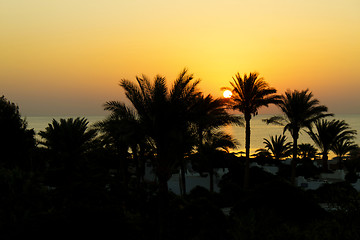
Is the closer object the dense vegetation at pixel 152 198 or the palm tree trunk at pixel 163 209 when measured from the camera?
the dense vegetation at pixel 152 198

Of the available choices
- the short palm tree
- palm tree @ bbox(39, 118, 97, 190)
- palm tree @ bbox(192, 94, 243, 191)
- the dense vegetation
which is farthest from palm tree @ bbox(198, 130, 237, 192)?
the short palm tree

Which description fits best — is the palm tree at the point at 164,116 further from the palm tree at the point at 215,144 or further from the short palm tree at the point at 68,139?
the palm tree at the point at 215,144

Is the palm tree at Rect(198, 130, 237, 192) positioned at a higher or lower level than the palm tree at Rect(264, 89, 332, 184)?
lower

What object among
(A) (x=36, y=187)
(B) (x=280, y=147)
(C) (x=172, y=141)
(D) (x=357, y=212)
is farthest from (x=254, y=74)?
(B) (x=280, y=147)

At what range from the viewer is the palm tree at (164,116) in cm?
1546

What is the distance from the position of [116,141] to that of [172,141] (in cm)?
1296

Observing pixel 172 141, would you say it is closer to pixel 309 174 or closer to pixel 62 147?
pixel 62 147

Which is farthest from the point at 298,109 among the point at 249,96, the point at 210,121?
the point at 210,121

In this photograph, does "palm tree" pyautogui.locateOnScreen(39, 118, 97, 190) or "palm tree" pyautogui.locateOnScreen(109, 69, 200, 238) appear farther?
"palm tree" pyautogui.locateOnScreen(39, 118, 97, 190)

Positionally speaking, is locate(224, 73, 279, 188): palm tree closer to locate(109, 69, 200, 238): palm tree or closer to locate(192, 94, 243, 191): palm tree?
locate(192, 94, 243, 191): palm tree

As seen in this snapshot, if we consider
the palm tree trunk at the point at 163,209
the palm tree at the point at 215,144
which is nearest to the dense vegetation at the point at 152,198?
the palm tree trunk at the point at 163,209

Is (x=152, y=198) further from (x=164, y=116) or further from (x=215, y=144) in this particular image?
(x=215, y=144)

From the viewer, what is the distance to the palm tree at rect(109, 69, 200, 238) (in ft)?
50.7

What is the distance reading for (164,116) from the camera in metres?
15.7
